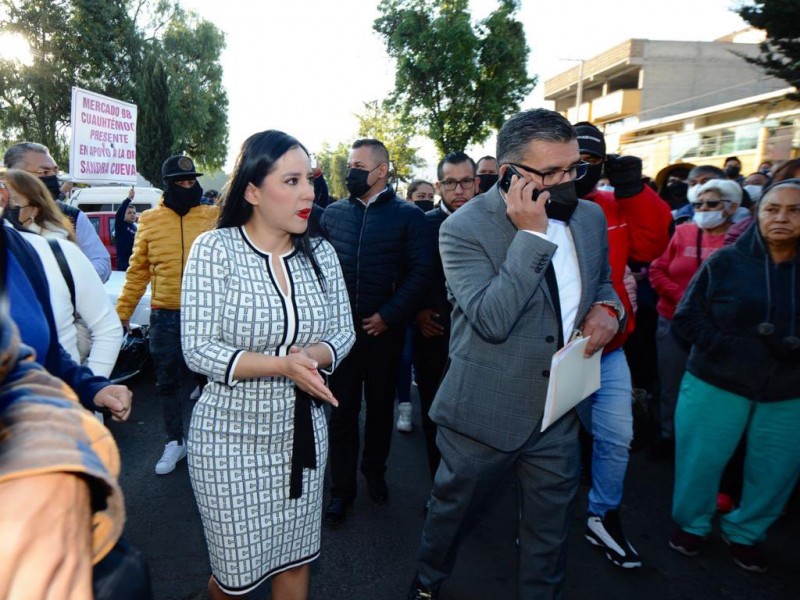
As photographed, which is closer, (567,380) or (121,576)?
(121,576)

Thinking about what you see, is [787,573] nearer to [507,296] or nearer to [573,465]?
[573,465]

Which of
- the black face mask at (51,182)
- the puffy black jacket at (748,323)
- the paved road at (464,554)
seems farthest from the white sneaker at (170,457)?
the puffy black jacket at (748,323)

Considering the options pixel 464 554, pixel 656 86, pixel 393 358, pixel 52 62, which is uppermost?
pixel 656 86

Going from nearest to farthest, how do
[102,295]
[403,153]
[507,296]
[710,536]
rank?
[507,296] < [102,295] < [710,536] < [403,153]

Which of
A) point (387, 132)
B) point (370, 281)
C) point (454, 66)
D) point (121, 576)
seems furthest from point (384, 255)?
point (387, 132)

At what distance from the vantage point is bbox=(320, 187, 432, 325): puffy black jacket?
357 centimetres

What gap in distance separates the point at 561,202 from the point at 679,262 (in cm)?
245

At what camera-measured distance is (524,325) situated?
2.14 metres

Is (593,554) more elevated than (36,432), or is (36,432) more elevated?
(36,432)

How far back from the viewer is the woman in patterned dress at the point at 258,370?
2.01 m

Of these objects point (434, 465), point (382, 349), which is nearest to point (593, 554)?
point (434, 465)

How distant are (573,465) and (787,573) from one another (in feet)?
5.91

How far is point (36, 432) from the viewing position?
25.8 inches

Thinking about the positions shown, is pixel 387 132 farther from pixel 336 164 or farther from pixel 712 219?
pixel 336 164
